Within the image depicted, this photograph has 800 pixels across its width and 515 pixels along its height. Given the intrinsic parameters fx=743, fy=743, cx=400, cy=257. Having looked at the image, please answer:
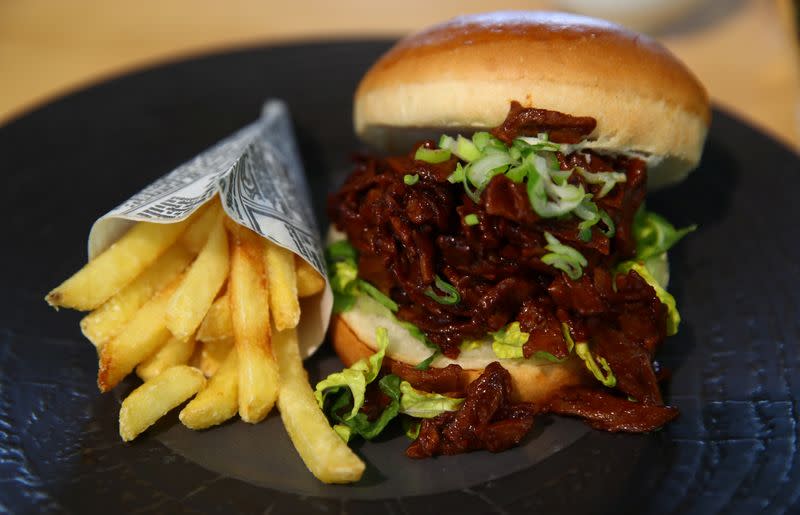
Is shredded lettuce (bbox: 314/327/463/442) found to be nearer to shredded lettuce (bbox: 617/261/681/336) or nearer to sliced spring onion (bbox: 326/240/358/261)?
sliced spring onion (bbox: 326/240/358/261)

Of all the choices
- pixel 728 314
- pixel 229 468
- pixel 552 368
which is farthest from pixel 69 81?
pixel 728 314

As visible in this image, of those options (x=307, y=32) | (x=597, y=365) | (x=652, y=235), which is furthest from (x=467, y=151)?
(x=307, y=32)

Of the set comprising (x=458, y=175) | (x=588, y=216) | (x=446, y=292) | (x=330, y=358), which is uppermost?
(x=458, y=175)

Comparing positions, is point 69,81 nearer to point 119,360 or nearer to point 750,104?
point 119,360

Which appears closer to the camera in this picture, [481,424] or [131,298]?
[481,424]

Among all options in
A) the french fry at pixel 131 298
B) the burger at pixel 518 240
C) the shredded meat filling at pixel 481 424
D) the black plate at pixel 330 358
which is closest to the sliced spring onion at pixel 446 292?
the burger at pixel 518 240

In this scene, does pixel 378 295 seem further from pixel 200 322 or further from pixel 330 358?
pixel 200 322
